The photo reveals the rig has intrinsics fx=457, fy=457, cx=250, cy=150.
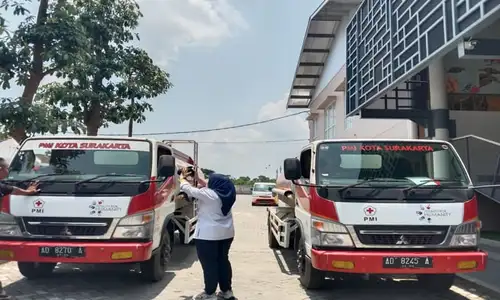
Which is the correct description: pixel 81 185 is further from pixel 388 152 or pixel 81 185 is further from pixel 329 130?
pixel 329 130

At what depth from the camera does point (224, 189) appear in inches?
226

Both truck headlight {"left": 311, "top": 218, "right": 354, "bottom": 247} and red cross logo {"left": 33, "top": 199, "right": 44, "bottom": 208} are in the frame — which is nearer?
truck headlight {"left": 311, "top": 218, "right": 354, "bottom": 247}

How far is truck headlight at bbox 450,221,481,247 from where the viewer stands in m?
5.37

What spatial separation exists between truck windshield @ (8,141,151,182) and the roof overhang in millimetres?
17695

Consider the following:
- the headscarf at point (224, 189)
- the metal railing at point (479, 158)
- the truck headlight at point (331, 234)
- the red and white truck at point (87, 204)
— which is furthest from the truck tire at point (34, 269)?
the metal railing at point (479, 158)

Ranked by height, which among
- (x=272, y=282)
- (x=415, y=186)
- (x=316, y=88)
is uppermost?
(x=316, y=88)

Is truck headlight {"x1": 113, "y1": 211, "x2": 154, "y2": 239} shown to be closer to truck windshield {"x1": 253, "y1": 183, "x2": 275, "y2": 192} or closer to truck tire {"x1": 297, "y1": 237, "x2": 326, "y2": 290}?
truck tire {"x1": 297, "y1": 237, "x2": 326, "y2": 290}

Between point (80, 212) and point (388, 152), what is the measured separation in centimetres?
413

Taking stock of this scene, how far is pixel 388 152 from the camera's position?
6191 mm

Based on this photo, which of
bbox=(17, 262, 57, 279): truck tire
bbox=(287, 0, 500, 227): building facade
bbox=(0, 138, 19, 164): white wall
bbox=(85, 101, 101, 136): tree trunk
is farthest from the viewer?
bbox=(85, 101, 101, 136): tree trunk

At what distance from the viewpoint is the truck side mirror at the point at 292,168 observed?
6344 mm

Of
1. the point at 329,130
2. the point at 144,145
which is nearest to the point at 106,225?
the point at 144,145

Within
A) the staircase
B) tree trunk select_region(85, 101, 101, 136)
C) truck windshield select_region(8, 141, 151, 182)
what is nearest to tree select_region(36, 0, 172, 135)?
tree trunk select_region(85, 101, 101, 136)

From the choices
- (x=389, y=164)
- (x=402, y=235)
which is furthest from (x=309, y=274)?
(x=389, y=164)
